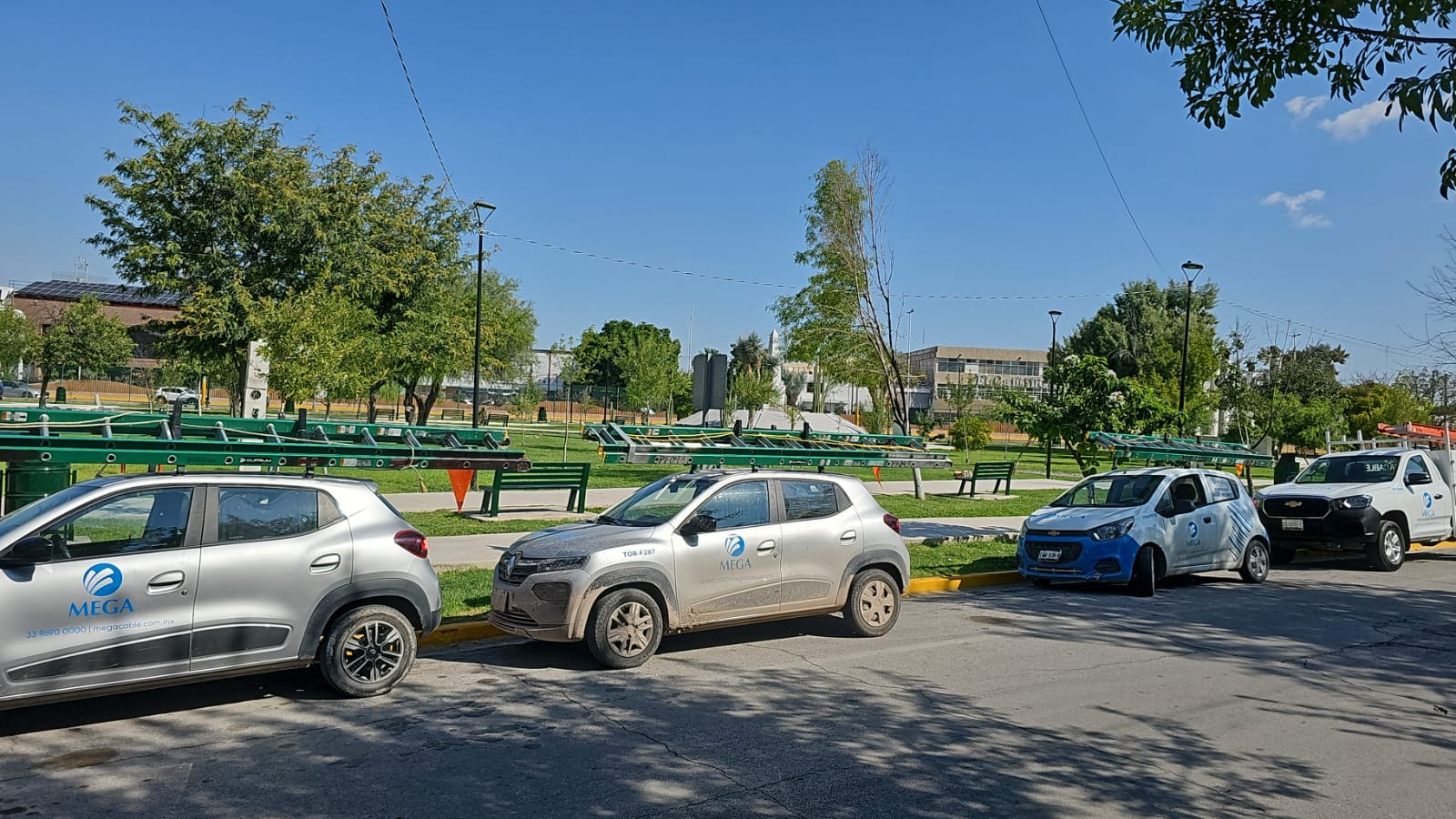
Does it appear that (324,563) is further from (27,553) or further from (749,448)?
(749,448)

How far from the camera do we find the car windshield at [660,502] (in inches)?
340

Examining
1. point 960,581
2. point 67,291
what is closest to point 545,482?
point 960,581

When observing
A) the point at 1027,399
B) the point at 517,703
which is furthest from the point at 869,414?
the point at 517,703

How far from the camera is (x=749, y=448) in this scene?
12219mm

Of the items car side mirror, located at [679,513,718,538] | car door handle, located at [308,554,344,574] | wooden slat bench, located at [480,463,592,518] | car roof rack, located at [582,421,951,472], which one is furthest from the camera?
wooden slat bench, located at [480,463,592,518]

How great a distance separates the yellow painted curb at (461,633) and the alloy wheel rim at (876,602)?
3364mm

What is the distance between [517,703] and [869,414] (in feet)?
152

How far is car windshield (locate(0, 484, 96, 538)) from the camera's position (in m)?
5.98

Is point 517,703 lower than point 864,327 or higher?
lower

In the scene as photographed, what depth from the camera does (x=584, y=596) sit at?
7.79 meters

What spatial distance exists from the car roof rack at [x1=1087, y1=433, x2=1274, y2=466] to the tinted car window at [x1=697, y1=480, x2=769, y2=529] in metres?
10.6

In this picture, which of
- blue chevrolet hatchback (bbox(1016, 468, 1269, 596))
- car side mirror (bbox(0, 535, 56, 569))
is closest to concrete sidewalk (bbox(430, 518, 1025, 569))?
blue chevrolet hatchback (bbox(1016, 468, 1269, 596))

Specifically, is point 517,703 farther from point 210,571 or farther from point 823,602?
point 823,602

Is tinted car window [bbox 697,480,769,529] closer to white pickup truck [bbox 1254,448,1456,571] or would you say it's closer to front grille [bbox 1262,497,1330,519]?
white pickup truck [bbox 1254,448,1456,571]
